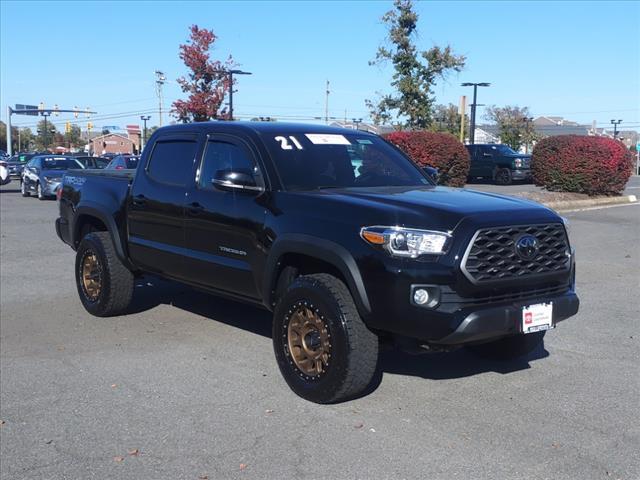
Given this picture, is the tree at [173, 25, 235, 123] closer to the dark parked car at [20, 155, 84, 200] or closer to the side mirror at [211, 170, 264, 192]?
the dark parked car at [20, 155, 84, 200]

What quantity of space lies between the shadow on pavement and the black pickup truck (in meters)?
0.21

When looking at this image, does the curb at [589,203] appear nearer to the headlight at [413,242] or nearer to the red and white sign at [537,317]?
the red and white sign at [537,317]

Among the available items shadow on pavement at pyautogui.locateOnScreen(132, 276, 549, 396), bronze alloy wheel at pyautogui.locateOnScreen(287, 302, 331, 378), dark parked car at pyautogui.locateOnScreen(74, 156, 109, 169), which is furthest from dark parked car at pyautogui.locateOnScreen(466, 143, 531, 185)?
bronze alloy wheel at pyautogui.locateOnScreen(287, 302, 331, 378)

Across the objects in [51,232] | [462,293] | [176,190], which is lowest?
[51,232]

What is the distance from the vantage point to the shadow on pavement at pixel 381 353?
5582 mm

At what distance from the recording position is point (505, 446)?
164 inches

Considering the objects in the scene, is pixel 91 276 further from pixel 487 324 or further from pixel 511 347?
pixel 487 324

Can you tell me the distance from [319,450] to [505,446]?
110cm

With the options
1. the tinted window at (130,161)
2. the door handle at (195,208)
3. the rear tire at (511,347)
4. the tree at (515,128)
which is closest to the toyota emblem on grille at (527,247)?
the rear tire at (511,347)

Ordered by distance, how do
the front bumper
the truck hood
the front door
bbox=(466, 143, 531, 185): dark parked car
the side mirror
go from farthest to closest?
bbox=(466, 143, 531, 185): dark parked car
the front door
the side mirror
the truck hood
the front bumper

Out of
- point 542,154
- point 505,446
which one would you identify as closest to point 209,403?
point 505,446

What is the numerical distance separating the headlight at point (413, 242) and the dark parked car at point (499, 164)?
971 inches

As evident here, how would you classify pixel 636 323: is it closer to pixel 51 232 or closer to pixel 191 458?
pixel 191 458

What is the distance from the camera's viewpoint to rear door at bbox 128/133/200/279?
6.18m
